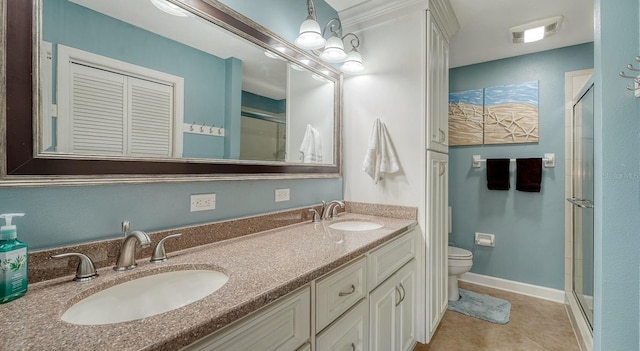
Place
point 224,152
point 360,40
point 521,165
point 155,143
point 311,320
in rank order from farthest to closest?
1. point 521,165
2. point 360,40
3. point 224,152
4. point 155,143
5. point 311,320

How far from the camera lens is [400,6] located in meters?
1.87

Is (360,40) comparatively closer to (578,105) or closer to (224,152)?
(224,152)

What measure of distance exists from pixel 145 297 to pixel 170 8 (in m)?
1.06

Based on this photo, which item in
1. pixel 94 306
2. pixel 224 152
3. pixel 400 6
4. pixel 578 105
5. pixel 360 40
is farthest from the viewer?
pixel 578 105

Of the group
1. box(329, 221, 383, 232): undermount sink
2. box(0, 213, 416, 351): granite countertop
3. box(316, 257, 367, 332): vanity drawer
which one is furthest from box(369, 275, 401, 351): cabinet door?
box(329, 221, 383, 232): undermount sink

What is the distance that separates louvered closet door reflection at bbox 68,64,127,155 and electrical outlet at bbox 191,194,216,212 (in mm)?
327

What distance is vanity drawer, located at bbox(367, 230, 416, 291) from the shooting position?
1.31 meters

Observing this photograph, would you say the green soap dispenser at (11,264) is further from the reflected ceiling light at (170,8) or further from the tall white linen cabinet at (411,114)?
the tall white linen cabinet at (411,114)

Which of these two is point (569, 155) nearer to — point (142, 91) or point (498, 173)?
point (498, 173)

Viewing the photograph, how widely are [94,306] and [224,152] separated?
74cm

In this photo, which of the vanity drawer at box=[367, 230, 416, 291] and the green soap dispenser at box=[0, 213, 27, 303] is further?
the vanity drawer at box=[367, 230, 416, 291]

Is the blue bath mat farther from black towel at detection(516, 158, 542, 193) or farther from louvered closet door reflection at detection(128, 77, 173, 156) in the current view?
louvered closet door reflection at detection(128, 77, 173, 156)

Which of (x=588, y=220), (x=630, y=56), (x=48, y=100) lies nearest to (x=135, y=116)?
(x=48, y=100)

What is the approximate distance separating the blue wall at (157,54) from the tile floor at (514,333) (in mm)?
1900
